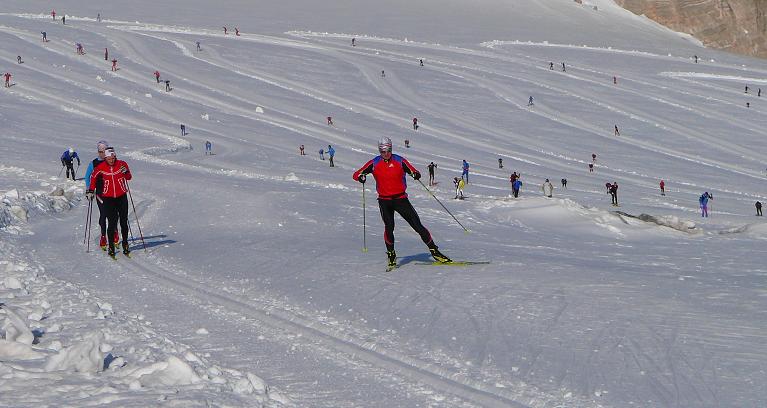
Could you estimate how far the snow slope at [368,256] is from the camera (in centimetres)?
539

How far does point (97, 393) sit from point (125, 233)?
6513mm

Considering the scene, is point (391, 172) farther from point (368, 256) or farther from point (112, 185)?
point (112, 185)

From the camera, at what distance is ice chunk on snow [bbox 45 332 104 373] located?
5098mm

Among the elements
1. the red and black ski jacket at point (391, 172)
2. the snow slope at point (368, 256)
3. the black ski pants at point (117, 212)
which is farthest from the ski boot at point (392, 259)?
the black ski pants at point (117, 212)

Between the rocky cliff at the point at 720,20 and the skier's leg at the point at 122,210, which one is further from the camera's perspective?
the rocky cliff at the point at 720,20

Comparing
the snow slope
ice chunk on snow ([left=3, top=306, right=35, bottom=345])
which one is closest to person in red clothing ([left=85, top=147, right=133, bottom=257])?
the snow slope

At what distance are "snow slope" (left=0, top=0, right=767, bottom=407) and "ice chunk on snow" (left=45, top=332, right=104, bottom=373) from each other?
18 millimetres

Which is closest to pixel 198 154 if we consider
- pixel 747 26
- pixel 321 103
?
pixel 321 103

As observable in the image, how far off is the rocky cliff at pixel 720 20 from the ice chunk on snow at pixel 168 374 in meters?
105

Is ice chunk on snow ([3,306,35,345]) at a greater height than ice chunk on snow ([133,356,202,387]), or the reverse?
ice chunk on snow ([3,306,35,345])

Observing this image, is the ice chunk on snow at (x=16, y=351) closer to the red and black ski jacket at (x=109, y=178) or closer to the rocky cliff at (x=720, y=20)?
the red and black ski jacket at (x=109, y=178)

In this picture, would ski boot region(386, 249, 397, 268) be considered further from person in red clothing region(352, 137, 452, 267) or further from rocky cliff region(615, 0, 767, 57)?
rocky cliff region(615, 0, 767, 57)

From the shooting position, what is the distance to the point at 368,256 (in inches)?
405

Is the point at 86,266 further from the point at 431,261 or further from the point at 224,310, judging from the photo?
the point at 431,261
